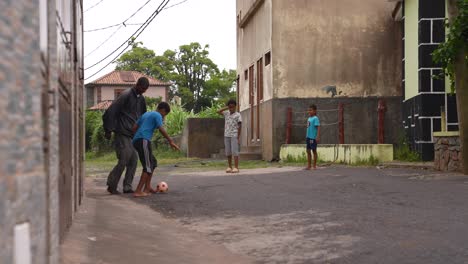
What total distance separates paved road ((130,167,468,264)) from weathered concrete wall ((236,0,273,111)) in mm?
9387

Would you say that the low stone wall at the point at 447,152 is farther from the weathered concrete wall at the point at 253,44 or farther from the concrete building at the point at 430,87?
the weathered concrete wall at the point at 253,44

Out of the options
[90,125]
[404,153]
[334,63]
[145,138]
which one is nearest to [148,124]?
[145,138]

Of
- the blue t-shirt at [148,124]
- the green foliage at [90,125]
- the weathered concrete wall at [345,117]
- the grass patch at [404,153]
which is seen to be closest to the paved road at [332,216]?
the blue t-shirt at [148,124]

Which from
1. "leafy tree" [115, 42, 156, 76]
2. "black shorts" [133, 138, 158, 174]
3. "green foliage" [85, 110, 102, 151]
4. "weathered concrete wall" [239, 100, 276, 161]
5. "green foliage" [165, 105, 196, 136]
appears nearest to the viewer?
"black shorts" [133, 138, 158, 174]

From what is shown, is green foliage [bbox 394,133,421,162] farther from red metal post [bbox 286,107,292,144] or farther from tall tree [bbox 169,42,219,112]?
tall tree [bbox 169,42,219,112]

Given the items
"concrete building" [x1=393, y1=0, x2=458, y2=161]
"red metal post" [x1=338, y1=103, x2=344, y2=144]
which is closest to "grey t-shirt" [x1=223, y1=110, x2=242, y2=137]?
"concrete building" [x1=393, y1=0, x2=458, y2=161]

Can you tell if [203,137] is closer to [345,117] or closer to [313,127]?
[345,117]

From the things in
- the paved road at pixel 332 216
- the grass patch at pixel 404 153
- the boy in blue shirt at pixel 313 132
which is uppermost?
the boy in blue shirt at pixel 313 132

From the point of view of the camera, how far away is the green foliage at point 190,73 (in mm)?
73688

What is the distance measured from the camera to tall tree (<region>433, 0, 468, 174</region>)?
12.8 meters

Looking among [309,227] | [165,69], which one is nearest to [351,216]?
[309,227]

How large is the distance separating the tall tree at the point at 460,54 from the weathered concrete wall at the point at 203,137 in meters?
15.2

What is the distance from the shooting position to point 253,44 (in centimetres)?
2486

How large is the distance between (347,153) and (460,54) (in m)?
5.06
